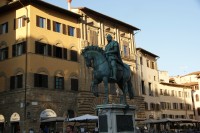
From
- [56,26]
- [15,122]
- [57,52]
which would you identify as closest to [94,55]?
[15,122]

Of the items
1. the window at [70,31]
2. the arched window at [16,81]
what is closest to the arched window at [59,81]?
the arched window at [16,81]

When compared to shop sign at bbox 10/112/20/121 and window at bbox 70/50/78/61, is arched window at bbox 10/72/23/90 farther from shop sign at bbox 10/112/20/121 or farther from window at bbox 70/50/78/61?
window at bbox 70/50/78/61

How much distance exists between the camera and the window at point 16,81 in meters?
31.3

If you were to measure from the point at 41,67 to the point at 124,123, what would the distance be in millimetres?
18745

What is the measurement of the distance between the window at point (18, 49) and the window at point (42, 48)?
120 cm

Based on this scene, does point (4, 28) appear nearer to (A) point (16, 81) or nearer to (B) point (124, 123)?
(A) point (16, 81)

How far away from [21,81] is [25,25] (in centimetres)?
530

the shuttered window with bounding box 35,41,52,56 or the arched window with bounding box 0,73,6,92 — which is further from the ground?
the shuttered window with bounding box 35,41,52,56

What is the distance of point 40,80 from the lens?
104 ft

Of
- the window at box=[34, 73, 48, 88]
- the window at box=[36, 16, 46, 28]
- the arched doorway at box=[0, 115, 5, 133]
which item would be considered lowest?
the arched doorway at box=[0, 115, 5, 133]

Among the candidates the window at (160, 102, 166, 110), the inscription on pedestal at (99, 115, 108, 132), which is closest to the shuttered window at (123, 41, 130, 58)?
the window at (160, 102, 166, 110)

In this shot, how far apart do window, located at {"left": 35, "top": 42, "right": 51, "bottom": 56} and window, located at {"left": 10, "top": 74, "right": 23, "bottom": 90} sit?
9.34ft

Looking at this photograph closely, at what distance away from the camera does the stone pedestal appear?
45.9 feet

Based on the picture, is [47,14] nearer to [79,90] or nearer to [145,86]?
[79,90]
